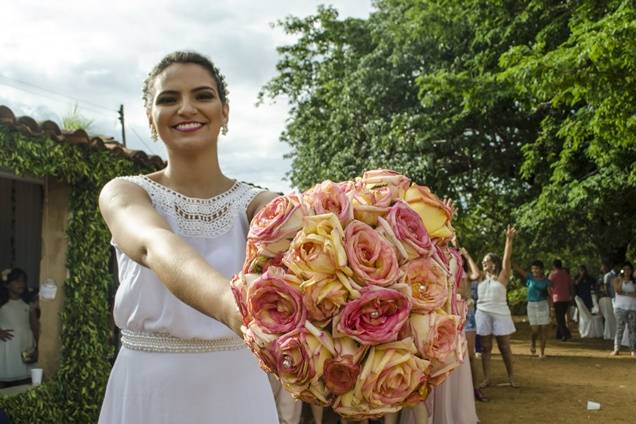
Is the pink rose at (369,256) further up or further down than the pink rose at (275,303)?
further up

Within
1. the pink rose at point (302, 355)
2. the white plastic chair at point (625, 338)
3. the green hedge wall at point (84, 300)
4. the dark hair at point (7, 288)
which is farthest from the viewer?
the white plastic chair at point (625, 338)

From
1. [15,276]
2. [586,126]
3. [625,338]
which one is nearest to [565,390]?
[625,338]

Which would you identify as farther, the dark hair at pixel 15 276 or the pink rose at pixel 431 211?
the dark hair at pixel 15 276

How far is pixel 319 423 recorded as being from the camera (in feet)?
20.9

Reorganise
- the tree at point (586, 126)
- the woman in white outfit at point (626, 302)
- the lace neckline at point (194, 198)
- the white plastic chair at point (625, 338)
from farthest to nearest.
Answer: the white plastic chair at point (625, 338) → the woman in white outfit at point (626, 302) → the tree at point (586, 126) → the lace neckline at point (194, 198)

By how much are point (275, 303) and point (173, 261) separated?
0.84 feet

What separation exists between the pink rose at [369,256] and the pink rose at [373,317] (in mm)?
18

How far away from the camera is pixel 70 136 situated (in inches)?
237

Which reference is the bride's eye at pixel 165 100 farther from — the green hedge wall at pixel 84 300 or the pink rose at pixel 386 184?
the green hedge wall at pixel 84 300

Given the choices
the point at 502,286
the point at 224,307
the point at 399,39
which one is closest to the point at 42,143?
the point at 224,307

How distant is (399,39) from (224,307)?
16063 mm

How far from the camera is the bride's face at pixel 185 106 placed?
1.80 metres

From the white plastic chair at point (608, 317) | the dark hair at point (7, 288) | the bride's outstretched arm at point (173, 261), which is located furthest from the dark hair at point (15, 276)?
the white plastic chair at point (608, 317)

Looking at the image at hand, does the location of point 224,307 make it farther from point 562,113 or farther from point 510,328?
point 562,113
